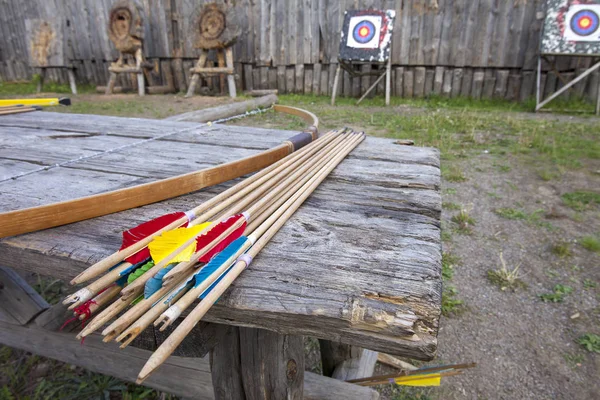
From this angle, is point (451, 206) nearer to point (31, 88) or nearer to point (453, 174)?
point (453, 174)

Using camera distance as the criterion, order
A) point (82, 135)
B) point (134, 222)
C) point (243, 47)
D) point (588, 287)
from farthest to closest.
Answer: point (243, 47) < point (588, 287) < point (82, 135) < point (134, 222)

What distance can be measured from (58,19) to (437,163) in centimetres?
926

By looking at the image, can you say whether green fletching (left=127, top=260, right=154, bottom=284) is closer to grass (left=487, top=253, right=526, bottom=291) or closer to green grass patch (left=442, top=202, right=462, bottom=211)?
grass (left=487, top=253, right=526, bottom=291)

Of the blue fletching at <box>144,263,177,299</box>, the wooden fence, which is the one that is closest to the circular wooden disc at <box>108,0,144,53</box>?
the wooden fence

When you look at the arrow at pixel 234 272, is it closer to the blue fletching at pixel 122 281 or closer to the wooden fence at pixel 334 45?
the blue fletching at pixel 122 281

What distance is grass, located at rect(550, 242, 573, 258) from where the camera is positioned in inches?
105

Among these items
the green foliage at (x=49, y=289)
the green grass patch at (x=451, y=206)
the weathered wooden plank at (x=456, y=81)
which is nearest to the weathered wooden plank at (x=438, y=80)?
the weathered wooden plank at (x=456, y=81)

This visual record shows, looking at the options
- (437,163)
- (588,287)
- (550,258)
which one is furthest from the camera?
(550,258)

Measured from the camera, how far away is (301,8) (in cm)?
728

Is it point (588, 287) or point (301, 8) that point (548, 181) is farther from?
point (301, 8)

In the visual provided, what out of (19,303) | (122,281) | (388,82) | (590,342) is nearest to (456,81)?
(388,82)

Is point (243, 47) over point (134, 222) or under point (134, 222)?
over

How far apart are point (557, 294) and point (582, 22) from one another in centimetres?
556

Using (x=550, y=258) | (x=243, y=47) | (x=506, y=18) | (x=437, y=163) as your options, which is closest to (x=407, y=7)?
(x=506, y=18)
